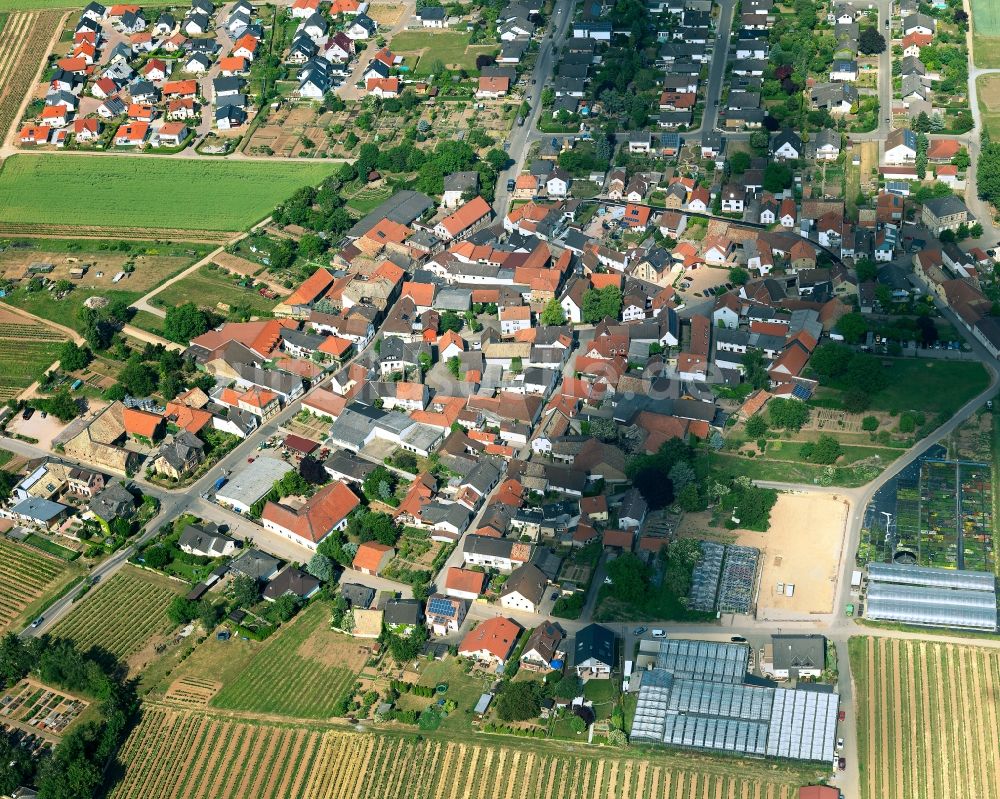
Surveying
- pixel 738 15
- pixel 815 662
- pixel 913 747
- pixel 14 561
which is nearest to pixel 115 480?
pixel 14 561

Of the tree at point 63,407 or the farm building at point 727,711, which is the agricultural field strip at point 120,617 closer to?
the tree at point 63,407

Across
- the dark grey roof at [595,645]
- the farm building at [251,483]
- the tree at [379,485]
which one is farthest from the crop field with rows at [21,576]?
the dark grey roof at [595,645]

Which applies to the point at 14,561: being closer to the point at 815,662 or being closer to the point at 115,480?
the point at 115,480

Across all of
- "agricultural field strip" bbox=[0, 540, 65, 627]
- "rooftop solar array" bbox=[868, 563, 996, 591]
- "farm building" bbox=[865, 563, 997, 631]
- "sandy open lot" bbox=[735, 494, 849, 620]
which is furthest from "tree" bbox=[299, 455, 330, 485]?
"farm building" bbox=[865, 563, 997, 631]

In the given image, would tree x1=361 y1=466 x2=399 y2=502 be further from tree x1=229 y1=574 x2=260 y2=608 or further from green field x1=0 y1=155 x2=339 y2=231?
green field x1=0 y1=155 x2=339 y2=231

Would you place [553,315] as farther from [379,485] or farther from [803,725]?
[803,725]

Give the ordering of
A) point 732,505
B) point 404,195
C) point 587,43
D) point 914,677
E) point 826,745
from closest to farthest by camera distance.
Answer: point 826,745 < point 914,677 < point 732,505 < point 404,195 < point 587,43
